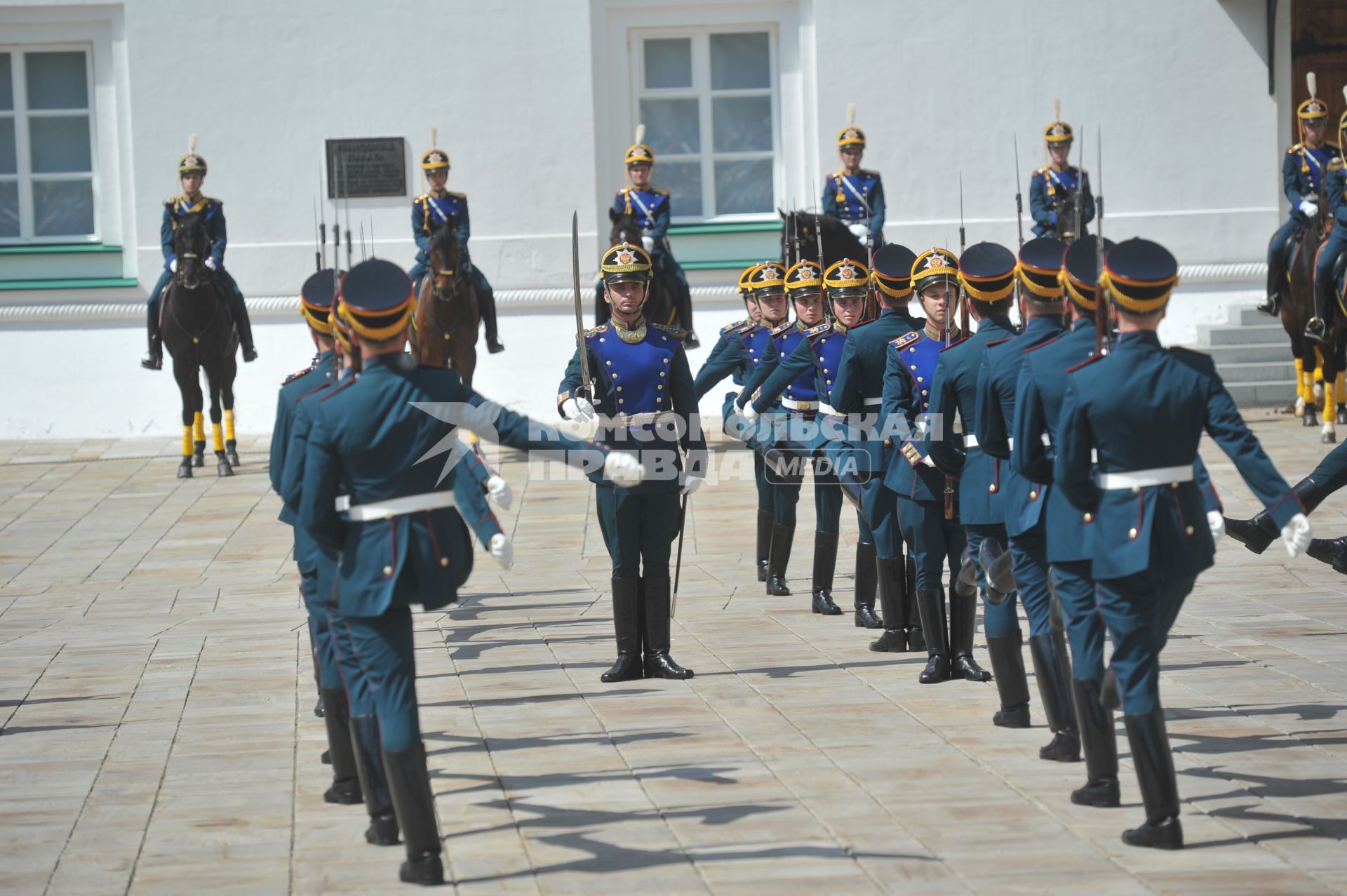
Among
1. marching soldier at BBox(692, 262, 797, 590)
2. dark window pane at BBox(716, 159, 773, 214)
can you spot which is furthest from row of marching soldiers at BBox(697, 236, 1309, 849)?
dark window pane at BBox(716, 159, 773, 214)

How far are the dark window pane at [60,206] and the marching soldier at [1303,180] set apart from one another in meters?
11.4

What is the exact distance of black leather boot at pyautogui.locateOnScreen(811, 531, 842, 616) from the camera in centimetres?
909

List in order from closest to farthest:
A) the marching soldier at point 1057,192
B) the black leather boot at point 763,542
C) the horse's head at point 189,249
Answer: the black leather boot at point 763,542 < the horse's head at point 189,249 < the marching soldier at point 1057,192

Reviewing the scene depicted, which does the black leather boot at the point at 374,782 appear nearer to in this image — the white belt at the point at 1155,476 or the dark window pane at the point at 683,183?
the white belt at the point at 1155,476

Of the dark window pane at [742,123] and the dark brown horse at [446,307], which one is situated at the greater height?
the dark window pane at [742,123]

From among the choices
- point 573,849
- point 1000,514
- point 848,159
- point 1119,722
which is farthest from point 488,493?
point 848,159

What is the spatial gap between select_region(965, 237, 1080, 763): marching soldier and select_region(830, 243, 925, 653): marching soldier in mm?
1678

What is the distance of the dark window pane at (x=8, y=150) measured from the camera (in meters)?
18.1

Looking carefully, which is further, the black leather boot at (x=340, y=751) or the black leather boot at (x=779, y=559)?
the black leather boot at (x=779, y=559)

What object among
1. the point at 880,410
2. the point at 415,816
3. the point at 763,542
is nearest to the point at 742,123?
the point at 763,542

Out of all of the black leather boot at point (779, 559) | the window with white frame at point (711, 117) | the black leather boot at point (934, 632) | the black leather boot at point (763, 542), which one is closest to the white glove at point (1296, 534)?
the black leather boot at point (934, 632)

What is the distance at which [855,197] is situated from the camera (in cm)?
1608

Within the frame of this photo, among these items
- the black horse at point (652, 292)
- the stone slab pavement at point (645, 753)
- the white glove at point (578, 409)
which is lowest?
the stone slab pavement at point (645, 753)

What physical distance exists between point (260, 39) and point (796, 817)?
45.4ft
